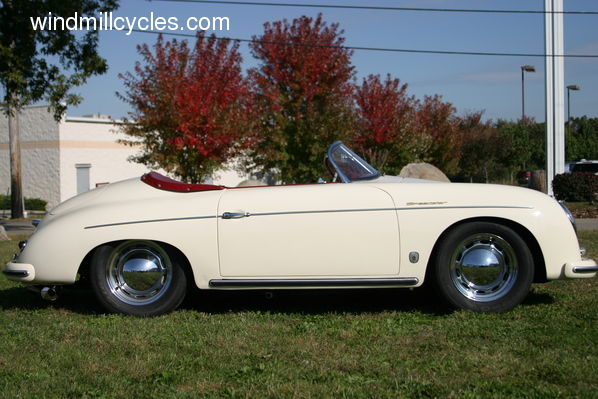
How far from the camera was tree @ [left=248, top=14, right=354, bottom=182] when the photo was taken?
20281mm

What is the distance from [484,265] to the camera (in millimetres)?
4387

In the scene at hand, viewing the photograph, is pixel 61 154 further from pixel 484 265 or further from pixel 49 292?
pixel 484 265

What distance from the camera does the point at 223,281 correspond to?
4.45 meters

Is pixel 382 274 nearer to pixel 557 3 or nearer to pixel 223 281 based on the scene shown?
pixel 223 281

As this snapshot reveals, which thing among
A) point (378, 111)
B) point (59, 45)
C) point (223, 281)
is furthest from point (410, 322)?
point (378, 111)

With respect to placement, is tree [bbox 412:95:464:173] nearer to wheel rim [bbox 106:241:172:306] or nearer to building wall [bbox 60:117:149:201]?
building wall [bbox 60:117:149:201]

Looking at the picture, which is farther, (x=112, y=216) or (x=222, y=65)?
(x=222, y=65)

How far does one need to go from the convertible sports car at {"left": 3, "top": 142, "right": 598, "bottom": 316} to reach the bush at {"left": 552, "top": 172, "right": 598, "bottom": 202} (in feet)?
57.8

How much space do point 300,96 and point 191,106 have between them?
4.02 meters

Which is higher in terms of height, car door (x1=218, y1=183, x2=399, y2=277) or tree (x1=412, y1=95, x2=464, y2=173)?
tree (x1=412, y1=95, x2=464, y2=173)

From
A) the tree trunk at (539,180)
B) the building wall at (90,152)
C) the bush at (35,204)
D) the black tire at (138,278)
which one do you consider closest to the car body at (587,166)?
the tree trunk at (539,180)

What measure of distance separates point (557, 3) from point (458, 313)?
1869cm

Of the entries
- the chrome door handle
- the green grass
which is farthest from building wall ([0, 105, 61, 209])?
the chrome door handle

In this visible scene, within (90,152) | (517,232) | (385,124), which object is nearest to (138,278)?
(517,232)
